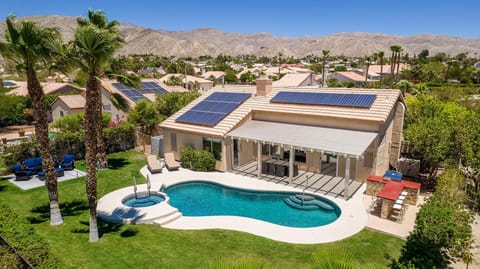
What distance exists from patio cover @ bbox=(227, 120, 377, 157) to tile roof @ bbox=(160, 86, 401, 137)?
0.99 meters

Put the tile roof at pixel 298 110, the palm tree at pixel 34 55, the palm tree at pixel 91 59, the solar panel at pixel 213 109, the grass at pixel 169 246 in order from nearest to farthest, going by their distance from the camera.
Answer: the palm tree at pixel 91 59, the grass at pixel 169 246, the palm tree at pixel 34 55, the tile roof at pixel 298 110, the solar panel at pixel 213 109

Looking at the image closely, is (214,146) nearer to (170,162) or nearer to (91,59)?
(170,162)

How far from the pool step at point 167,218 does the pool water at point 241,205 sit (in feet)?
3.28

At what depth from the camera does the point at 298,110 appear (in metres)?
24.7

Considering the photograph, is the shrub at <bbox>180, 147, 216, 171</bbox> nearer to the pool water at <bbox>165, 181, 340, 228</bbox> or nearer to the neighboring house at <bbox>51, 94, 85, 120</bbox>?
the pool water at <bbox>165, 181, 340, 228</bbox>

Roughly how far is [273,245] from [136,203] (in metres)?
9.84

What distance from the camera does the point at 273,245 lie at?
47.0ft

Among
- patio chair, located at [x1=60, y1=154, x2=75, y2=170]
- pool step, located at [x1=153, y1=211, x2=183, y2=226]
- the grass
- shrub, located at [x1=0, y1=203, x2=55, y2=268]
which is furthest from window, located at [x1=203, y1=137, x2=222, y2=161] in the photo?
shrub, located at [x1=0, y1=203, x2=55, y2=268]

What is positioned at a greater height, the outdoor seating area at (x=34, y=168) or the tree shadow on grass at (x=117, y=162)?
the outdoor seating area at (x=34, y=168)

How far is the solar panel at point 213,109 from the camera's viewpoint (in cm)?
2631

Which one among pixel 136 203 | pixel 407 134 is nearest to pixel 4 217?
pixel 136 203

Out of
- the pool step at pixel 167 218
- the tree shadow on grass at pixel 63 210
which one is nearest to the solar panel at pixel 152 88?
the tree shadow on grass at pixel 63 210

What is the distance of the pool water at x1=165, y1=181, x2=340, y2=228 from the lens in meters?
17.9

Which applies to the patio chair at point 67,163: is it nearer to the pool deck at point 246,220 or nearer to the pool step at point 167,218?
the pool deck at point 246,220
